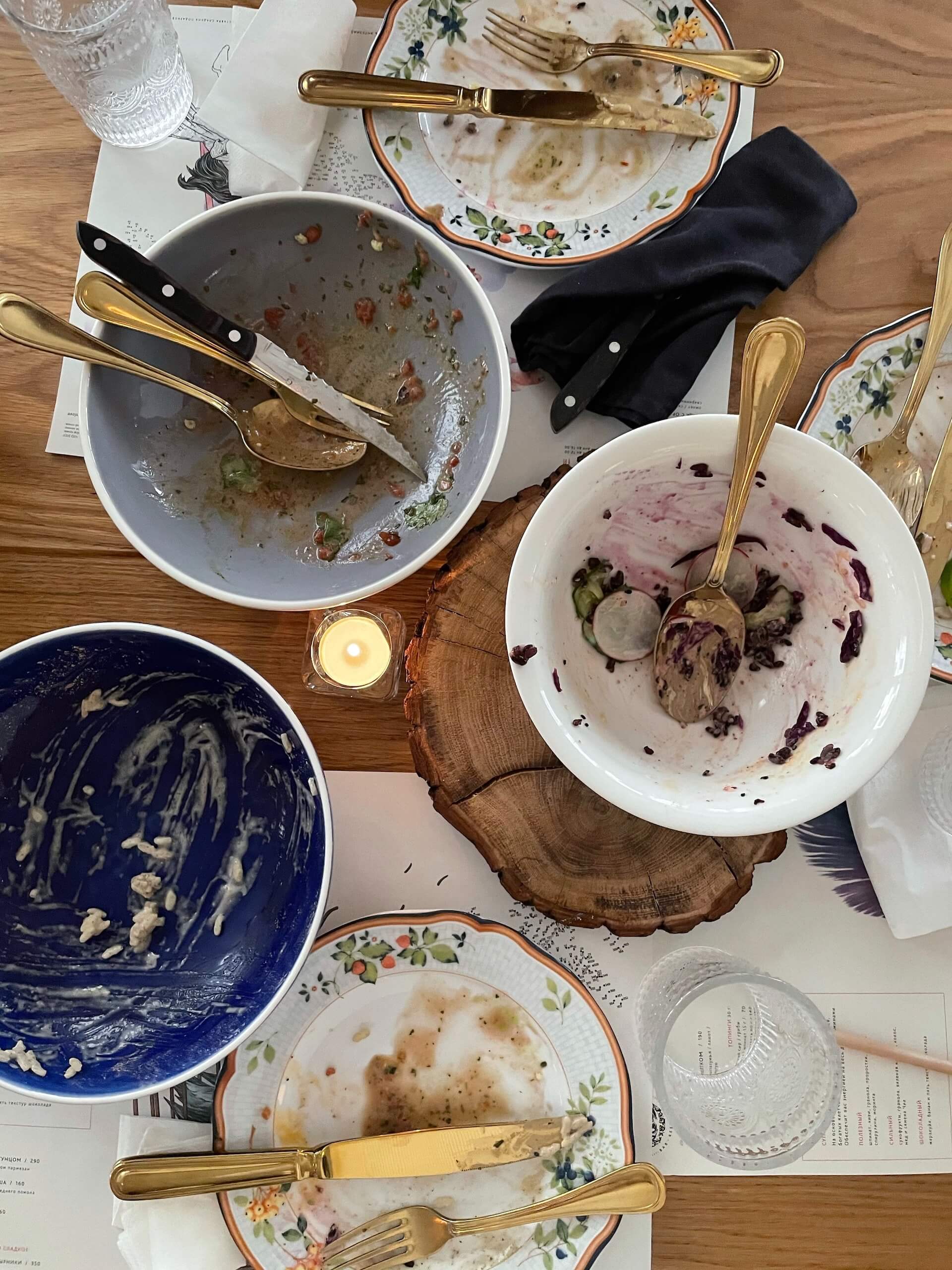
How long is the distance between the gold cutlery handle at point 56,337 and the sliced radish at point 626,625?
48 cm

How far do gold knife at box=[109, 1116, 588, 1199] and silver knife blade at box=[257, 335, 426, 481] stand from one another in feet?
2.18

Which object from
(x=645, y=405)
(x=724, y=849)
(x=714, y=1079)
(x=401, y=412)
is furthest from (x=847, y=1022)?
(x=401, y=412)

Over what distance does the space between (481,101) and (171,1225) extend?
1.19 metres

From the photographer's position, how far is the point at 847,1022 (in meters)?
0.92

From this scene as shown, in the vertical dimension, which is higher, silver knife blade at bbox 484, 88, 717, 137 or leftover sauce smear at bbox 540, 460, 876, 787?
silver knife blade at bbox 484, 88, 717, 137

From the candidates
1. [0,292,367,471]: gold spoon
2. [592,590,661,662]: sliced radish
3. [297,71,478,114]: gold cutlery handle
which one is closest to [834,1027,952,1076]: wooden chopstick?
[592,590,661,662]: sliced radish

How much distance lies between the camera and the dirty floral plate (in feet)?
2.92

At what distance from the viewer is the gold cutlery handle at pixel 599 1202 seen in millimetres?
817

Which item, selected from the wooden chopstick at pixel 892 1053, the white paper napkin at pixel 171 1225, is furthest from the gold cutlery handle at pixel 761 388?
the white paper napkin at pixel 171 1225

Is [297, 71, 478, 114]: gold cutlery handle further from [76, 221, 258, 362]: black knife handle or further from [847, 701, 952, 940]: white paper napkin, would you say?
[847, 701, 952, 940]: white paper napkin

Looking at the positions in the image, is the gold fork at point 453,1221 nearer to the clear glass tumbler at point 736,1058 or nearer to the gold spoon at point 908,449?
the clear glass tumbler at point 736,1058

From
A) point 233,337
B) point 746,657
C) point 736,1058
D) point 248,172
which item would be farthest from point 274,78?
point 736,1058

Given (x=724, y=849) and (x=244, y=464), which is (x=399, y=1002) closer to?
(x=724, y=849)

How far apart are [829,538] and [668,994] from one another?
48cm
